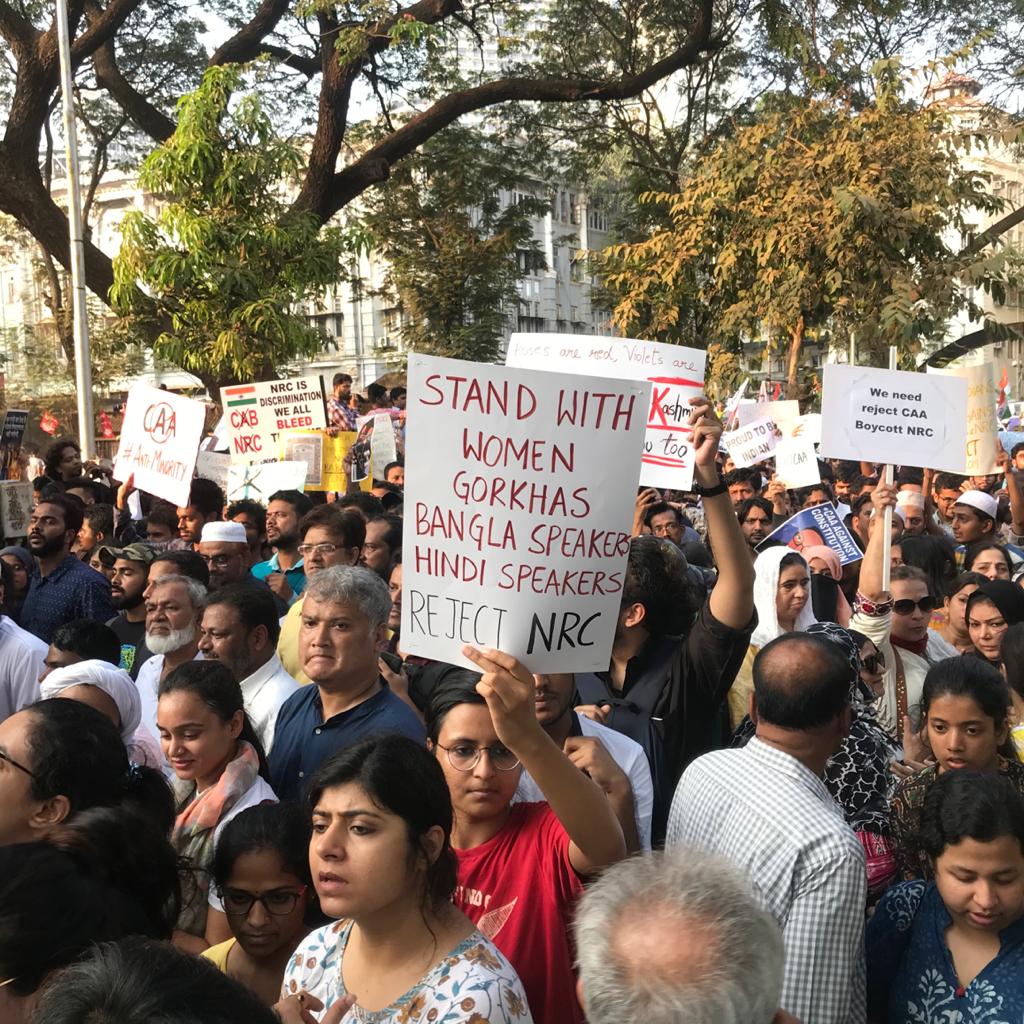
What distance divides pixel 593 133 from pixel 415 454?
76.2 feet

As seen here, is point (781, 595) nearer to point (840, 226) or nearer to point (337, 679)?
point (337, 679)

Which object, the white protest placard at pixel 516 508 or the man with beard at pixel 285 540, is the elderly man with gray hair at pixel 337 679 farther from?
the man with beard at pixel 285 540

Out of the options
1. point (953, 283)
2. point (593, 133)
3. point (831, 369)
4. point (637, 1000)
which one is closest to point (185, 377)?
point (593, 133)

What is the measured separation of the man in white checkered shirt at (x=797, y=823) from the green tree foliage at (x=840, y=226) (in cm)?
1067

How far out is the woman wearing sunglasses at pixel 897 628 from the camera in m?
4.97

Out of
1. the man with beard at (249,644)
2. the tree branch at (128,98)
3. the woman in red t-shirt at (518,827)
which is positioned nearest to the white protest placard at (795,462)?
the man with beard at (249,644)

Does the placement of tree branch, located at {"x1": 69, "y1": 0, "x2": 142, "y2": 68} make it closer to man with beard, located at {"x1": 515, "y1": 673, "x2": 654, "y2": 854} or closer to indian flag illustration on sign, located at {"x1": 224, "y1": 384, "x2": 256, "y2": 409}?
indian flag illustration on sign, located at {"x1": 224, "y1": 384, "x2": 256, "y2": 409}

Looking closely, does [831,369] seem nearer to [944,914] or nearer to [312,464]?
[944,914]

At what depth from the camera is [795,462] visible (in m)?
9.70

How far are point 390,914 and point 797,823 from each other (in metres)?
0.87

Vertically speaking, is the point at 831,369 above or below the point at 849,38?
below

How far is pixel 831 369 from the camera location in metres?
6.50

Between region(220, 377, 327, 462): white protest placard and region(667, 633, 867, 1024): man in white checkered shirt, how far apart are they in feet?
23.9

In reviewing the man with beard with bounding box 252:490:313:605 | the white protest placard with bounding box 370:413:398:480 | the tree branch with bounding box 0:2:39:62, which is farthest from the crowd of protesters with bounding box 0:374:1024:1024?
the tree branch with bounding box 0:2:39:62
